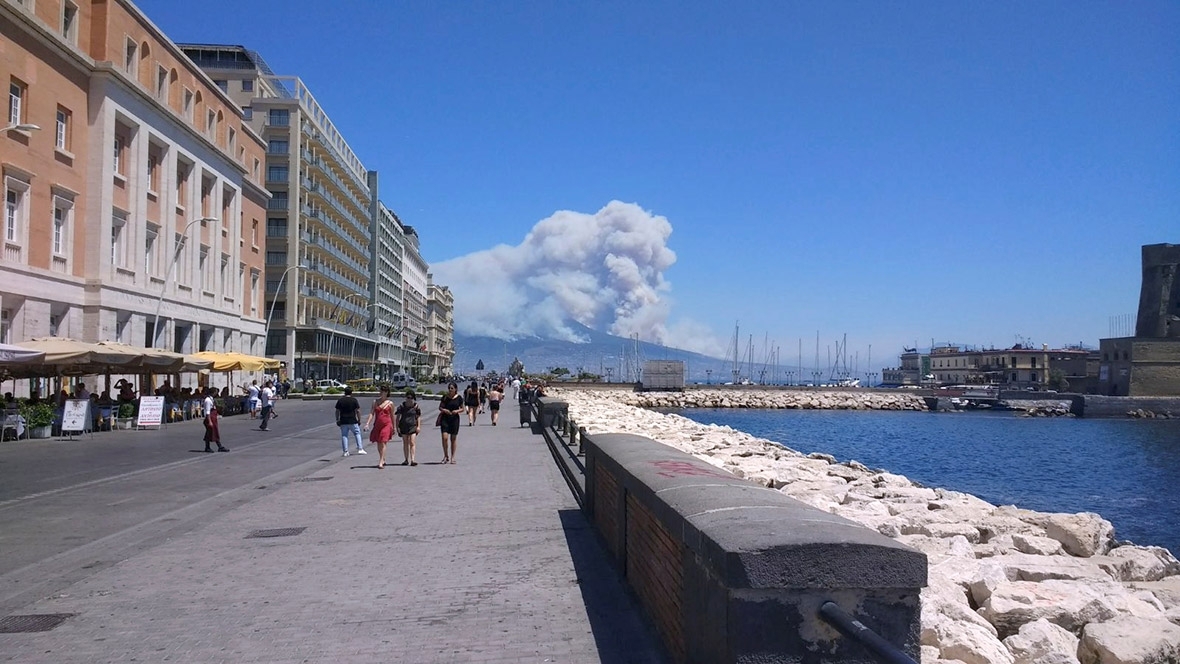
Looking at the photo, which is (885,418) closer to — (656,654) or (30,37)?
(30,37)

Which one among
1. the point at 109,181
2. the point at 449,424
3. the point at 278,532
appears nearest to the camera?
the point at 278,532

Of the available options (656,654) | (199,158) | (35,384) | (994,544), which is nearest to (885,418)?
(199,158)

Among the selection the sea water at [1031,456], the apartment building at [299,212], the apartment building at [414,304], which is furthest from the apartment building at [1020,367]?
the apartment building at [299,212]

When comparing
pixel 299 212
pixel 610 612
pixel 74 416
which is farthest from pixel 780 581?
pixel 299 212

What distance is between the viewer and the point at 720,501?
15.8 feet

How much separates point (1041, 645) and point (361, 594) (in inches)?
196

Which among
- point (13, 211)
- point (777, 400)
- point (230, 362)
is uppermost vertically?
point (13, 211)

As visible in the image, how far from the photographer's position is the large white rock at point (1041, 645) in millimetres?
5945

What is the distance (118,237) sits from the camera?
3741 cm

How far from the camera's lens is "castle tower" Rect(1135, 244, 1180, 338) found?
9531 cm

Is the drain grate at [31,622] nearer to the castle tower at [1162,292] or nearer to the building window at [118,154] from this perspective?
the building window at [118,154]

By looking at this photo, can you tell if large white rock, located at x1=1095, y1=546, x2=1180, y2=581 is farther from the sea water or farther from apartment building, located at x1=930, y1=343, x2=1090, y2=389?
apartment building, located at x1=930, y1=343, x2=1090, y2=389

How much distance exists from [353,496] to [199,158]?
37.7 meters

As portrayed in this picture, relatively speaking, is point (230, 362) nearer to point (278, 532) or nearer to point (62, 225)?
point (62, 225)
